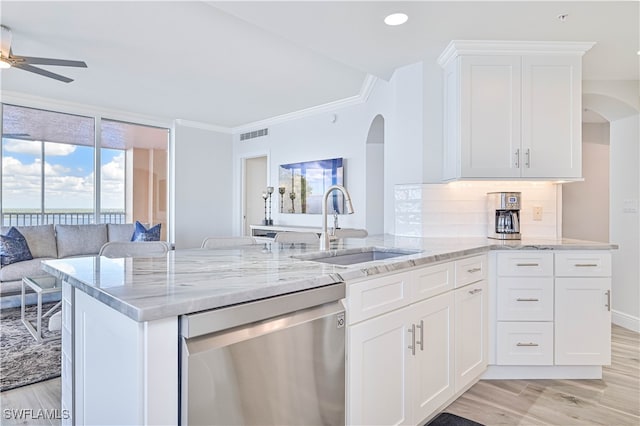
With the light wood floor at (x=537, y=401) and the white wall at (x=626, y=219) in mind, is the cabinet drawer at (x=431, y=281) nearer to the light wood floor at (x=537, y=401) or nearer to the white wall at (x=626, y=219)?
the light wood floor at (x=537, y=401)

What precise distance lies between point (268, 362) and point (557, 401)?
2.08m

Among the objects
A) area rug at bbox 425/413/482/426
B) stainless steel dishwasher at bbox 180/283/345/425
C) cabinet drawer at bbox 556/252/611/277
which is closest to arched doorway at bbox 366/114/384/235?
cabinet drawer at bbox 556/252/611/277

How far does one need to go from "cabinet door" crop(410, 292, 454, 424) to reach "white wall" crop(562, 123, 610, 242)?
3887mm

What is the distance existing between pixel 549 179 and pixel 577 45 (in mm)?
999

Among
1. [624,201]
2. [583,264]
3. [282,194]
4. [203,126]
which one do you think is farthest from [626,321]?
[203,126]

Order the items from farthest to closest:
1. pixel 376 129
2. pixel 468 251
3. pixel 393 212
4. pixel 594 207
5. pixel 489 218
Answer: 1. pixel 594 207
2. pixel 376 129
3. pixel 393 212
4. pixel 489 218
5. pixel 468 251

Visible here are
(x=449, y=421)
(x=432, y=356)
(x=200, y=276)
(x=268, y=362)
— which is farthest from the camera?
(x=449, y=421)

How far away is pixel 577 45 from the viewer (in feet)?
8.77

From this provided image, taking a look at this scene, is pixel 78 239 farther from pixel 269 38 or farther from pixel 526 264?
pixel 526 264

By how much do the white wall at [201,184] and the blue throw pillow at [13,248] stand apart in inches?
81.3

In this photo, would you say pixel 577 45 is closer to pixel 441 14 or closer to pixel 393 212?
pixel 441 14

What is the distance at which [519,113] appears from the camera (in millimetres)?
2766

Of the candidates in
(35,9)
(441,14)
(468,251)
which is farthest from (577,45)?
(35,9)

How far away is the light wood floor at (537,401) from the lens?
2016 mm
